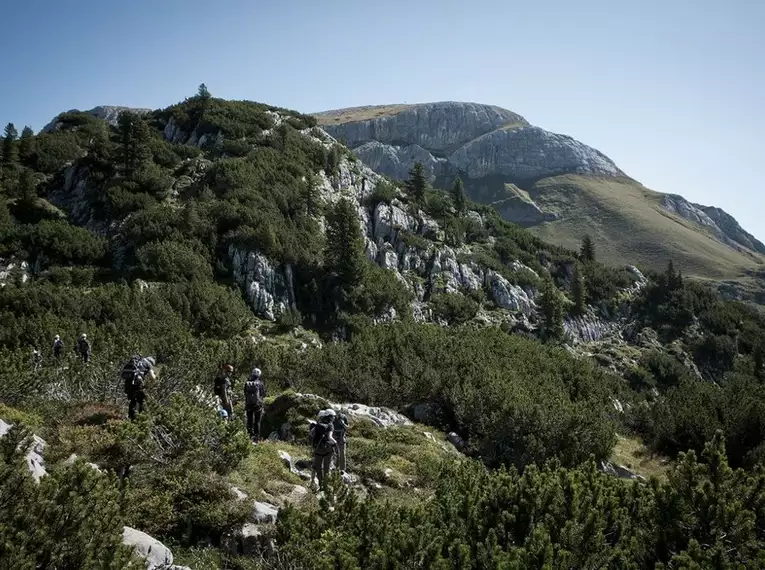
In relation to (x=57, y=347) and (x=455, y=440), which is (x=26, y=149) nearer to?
(x=57, y=347)

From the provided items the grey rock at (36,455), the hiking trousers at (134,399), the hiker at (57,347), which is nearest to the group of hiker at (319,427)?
the hiking trousers at (134,399)

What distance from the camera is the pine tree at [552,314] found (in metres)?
48.5

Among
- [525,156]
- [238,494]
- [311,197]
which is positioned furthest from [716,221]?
[238,494]

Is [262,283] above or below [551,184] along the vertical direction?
below

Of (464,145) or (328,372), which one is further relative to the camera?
(464,145)

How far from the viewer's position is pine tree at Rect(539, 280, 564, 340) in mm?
48531

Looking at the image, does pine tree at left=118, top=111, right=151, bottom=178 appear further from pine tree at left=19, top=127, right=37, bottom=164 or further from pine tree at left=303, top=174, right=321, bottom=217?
pine tree at left=303, top=174, right=321, bottom=217

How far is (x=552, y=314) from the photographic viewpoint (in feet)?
161

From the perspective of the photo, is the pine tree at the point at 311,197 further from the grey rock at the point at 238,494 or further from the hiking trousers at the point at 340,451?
the grey rock at the point at 238,494

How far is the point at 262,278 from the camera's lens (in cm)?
3825

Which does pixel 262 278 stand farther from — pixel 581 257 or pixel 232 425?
pixel 581 257

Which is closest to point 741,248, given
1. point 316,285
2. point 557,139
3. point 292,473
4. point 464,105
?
point 557,139

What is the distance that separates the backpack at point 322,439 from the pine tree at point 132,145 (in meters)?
43.1

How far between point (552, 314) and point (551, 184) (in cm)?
11888
